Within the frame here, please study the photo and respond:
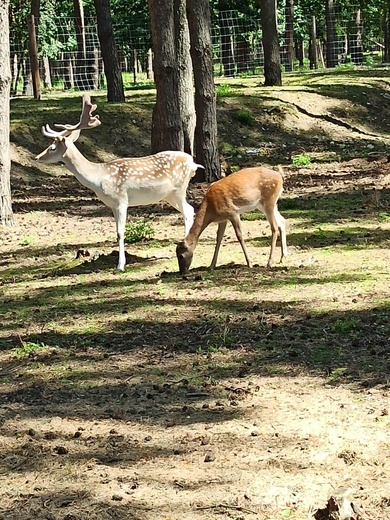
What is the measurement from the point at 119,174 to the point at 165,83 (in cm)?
411

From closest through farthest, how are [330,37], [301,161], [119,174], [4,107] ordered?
[119,174] < [4,107] < [301,161] < [330,37]

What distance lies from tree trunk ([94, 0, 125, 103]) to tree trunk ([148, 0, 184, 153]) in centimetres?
742

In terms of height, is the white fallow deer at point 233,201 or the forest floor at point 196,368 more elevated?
the white fallow deer at point 233,201

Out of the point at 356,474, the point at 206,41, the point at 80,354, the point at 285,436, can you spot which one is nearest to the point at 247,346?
the point at 80,354

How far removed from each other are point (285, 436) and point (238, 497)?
0.83 meters

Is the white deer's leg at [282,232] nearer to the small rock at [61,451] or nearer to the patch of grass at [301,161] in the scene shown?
the small rock at [61,451]

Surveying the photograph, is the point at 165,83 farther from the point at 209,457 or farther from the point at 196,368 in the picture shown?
the point at 209,457

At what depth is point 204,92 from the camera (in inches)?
597

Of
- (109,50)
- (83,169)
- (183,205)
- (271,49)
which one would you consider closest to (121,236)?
(83,169)

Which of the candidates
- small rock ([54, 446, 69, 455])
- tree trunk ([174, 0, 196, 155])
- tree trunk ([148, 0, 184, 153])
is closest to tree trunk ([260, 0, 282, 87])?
tree trunk ([174, 0, 196, 155])

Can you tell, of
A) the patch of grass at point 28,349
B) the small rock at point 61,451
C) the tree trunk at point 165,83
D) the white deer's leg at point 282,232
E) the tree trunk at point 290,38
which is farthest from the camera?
the tree trunk at point 290,38

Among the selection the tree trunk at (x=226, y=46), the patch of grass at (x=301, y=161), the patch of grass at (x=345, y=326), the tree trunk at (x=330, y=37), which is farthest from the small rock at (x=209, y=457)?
the tree trunk at (x=330, y=37)

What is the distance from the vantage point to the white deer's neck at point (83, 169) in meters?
10.1

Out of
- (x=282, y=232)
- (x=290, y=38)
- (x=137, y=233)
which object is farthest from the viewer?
(x=290, y=38)
